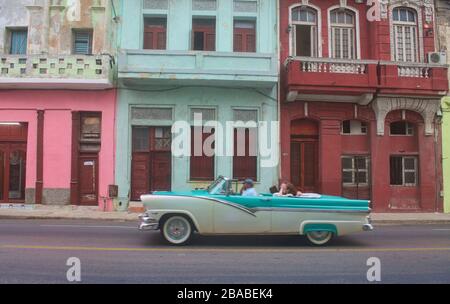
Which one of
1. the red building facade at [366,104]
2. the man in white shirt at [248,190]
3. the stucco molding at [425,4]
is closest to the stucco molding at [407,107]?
the red building facade at [366,104]

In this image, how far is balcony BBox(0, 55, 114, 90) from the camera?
1809 cm

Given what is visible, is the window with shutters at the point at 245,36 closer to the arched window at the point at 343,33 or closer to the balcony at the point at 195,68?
the balcony at the point at 195,68

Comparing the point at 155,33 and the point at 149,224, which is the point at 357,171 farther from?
the point at 149,224

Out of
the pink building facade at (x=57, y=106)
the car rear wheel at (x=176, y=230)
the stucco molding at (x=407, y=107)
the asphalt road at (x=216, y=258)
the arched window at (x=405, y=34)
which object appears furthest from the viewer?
the arched window at (x=405, y=34)

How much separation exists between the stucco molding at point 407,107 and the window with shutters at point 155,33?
31.7 feet

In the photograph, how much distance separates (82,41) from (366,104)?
42.0 ft

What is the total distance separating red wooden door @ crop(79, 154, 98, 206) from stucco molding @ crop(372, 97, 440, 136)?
12320 mm

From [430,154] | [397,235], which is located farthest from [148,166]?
[430,154]

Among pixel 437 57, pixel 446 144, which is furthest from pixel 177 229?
pixel 437 57

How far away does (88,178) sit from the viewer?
1891cm

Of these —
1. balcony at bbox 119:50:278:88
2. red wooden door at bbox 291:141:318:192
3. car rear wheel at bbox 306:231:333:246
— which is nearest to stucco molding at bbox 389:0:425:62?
balcony at bbox 119:50:278:88

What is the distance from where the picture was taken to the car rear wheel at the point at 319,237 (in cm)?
984

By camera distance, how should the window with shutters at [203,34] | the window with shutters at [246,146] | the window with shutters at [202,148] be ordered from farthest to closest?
the window with shutters at [203,34], the window with shutters at [246,146], the window with shutters at [202,148]
